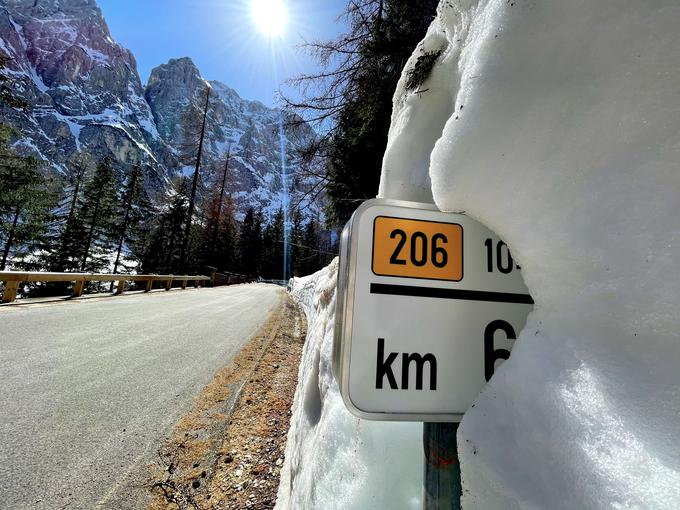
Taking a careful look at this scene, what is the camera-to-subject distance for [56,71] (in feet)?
378

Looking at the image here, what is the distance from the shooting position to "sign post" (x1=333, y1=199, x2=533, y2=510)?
666 millimetres

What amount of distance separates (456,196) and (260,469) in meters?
2.92

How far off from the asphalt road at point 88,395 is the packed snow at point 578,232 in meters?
2.67

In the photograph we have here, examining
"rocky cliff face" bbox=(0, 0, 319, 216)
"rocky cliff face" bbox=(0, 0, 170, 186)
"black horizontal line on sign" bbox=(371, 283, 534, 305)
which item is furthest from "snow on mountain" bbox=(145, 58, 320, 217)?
"black horizontal line on sign" bbox=(371, 283, 534, 305)

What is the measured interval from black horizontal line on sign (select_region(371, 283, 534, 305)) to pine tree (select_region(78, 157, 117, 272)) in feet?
111

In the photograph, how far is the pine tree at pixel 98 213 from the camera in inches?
1094

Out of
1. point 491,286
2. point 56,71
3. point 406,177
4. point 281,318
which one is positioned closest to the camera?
point 491,286

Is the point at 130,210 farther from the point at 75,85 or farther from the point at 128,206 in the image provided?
the point at 75,85

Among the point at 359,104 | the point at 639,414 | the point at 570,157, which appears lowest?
the point at 639,414

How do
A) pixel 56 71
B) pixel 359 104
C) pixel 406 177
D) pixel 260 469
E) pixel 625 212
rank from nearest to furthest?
1. pixel 625 212
2. pixel 406 177
3. pixel 260 469
4. pixel 359 104
5. pixel 56 71

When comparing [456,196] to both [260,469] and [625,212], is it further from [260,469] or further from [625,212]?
[260,469]

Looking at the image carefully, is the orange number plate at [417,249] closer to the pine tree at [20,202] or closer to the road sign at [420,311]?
the road sign at [420,311]

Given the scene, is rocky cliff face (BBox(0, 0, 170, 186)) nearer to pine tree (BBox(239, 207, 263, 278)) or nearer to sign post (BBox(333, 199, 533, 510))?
pine tree (BBox(239, 207, 263, 278))

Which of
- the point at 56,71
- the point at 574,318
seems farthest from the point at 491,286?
the point at 56,71
